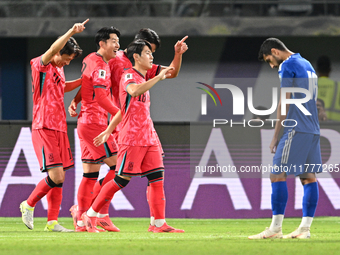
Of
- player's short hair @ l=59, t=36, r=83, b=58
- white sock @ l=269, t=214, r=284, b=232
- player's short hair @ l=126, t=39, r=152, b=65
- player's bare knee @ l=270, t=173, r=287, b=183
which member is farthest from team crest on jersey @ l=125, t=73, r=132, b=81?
white sock @ l=269, t=214, r=284, b=232

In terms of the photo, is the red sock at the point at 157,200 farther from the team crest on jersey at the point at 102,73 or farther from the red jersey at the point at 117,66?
the red jersey at the point at 117,66

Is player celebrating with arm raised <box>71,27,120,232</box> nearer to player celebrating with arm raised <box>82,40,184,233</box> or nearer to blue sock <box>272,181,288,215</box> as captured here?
player celebrating with arm raised <box>82,40,184,233</box>

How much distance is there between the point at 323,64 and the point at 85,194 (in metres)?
8.77

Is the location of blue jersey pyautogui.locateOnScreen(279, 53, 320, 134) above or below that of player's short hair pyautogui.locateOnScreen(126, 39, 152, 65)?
below

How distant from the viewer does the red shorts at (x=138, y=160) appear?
5473 millimetres

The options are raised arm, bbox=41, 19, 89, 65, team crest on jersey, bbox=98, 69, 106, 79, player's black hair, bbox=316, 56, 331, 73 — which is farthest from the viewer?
player's black hair, bbox=316, 56, 331, 73

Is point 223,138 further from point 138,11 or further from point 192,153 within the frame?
point 138,11

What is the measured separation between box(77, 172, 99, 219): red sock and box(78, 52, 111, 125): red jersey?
2.07 feet

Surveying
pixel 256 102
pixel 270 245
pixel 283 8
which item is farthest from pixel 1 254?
pixel 283 8

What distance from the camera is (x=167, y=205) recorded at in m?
8.04

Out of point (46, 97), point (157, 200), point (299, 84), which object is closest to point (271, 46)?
point (299, 84)

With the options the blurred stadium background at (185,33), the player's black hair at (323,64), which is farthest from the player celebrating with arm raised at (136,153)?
the player's black hair at (323,64)

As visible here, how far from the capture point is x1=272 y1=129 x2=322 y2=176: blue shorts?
4809mm

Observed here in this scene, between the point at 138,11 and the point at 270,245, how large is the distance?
9824 millimetres
